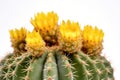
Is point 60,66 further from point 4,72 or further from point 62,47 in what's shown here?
point 4,72

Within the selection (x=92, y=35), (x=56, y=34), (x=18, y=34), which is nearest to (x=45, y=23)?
(x=56, y=34)

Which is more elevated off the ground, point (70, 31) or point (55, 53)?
point (70, 31)

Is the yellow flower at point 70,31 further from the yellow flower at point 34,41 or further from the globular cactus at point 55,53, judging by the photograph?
the yellow flower at point 34,41

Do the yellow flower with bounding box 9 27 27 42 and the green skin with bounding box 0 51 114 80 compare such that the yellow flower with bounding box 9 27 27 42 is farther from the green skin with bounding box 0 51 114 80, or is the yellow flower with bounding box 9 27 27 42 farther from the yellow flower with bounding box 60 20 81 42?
the yellow flower with bounding box 60 20 81 42

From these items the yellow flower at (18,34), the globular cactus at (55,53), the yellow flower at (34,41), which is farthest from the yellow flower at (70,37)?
the yellow flower at (18,34)

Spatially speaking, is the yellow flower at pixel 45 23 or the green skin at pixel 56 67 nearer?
the green skin at pixel 56 67

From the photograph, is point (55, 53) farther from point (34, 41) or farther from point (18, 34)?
point (18, 34)


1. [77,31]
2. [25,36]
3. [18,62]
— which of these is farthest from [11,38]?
[77,31]
